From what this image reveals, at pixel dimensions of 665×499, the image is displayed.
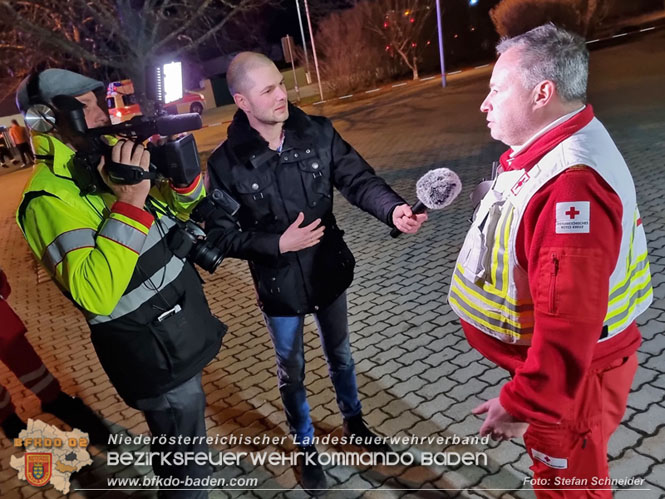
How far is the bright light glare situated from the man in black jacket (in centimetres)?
31

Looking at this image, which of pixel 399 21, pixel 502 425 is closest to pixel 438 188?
pixel 502 425

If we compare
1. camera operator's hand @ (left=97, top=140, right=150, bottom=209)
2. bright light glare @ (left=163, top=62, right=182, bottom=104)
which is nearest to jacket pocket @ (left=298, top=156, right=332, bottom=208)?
bright light glare @ (left=163, top=62, right=182, bottom=104)

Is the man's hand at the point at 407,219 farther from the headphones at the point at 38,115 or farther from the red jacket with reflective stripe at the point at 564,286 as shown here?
the headphones at the point at 38,115

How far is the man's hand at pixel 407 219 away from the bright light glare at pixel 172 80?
1.24m

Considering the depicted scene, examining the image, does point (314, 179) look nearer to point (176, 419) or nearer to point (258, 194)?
point (258, 194)

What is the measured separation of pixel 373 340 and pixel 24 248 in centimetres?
773

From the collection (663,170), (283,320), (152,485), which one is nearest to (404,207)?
(283,320)

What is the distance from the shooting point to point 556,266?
1.37 m

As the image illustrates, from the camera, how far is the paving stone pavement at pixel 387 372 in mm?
2760

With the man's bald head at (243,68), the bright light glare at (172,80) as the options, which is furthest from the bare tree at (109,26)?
the man's bald head at (243,68)

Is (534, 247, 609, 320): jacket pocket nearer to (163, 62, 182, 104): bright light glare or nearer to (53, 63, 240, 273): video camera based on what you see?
(53, 63, 240, 273): video camera

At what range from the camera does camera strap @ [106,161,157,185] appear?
1.80 meters

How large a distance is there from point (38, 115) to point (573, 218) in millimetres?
1888

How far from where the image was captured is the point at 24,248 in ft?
29.6
